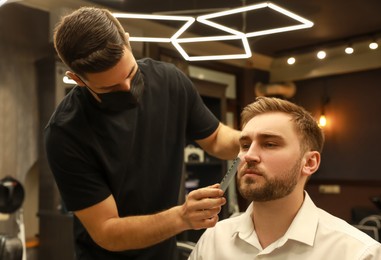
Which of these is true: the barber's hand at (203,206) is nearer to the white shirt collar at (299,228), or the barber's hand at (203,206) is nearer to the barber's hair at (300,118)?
the white shirt collar at (299,228)

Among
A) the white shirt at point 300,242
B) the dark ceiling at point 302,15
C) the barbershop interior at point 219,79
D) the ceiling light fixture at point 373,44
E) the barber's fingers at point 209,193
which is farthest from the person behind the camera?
the ceiling light fixture at point 373,44

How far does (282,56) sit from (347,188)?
2.24 m

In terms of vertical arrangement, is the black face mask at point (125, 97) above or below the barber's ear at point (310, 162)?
above

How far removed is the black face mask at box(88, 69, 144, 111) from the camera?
1.42 metres

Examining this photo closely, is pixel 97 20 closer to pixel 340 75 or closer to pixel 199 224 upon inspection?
pixel 199 224

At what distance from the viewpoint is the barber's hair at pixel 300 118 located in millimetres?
1507

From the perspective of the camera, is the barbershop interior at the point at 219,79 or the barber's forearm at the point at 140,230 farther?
the barbershop interior at the point at 219,79

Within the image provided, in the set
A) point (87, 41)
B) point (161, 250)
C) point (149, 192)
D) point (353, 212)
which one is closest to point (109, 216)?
point (149, 192)

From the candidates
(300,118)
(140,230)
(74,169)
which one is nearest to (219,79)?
(300,118)

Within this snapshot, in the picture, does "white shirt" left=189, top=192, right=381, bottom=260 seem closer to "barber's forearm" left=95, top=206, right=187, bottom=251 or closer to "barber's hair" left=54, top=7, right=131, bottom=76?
"barber's forearm" left=95, top=206, right=187, bottom=251

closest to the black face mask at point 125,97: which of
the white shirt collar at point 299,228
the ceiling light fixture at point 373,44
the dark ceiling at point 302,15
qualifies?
the white shirt collar at point 299,228

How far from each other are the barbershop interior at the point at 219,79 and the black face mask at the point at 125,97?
2.52ft

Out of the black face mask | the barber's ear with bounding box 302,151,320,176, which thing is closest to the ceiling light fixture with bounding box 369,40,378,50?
the barber's ear with bounding box 302,151,320,176

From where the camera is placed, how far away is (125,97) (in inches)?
57.1
